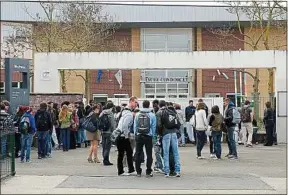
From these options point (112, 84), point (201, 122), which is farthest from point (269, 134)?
point (112, 84)

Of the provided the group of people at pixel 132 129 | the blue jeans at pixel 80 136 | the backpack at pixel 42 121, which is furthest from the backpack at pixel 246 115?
the backpack at pixel 42 121

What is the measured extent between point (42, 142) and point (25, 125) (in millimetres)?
1477

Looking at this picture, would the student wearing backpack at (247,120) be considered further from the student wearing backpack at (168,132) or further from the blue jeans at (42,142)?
the student wearing backpack at (168,132)

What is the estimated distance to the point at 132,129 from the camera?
13.6m

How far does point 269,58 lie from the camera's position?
80.0ft

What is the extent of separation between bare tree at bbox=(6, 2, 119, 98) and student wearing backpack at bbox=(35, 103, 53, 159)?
15.6 metres

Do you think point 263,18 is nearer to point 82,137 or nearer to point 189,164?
point 82,137

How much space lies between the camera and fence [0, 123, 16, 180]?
40.9ft

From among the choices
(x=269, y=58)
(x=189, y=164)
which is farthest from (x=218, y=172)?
(x=269, y=58)

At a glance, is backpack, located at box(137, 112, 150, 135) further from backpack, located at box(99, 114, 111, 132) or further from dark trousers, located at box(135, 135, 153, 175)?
backpack, located at box(99, 114, 111, 132)

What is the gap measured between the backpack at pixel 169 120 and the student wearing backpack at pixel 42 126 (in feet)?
16.3

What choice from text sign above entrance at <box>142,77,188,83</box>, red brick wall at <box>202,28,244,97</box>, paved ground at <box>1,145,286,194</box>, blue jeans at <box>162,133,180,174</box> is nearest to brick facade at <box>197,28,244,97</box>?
red brick wall at <box>202,28,244,97</box>

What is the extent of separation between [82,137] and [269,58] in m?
8.31

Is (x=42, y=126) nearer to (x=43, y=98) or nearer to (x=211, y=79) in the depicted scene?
(x=43, y=98)
